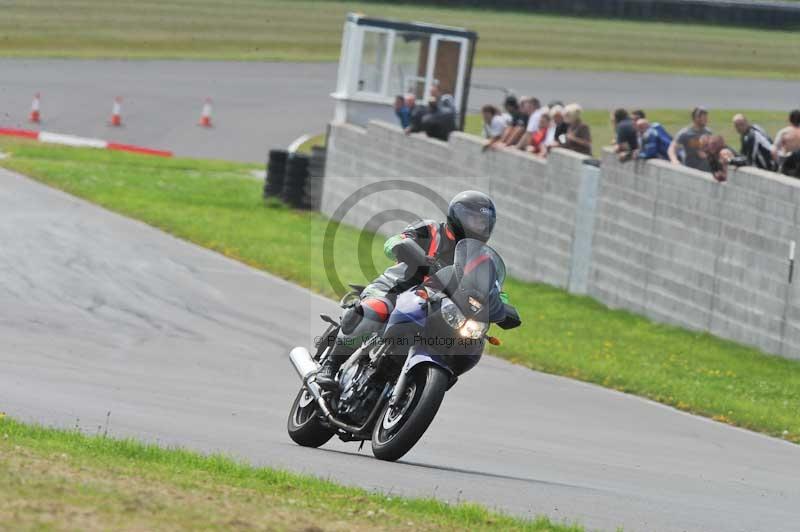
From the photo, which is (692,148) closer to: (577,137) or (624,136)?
(624,136)

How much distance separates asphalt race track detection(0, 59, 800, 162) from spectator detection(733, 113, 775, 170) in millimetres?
19180

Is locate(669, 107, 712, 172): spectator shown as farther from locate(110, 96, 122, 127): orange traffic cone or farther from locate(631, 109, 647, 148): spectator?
locate(110, 96, 122, 127): orange traffic cone

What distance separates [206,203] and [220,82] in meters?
18.6

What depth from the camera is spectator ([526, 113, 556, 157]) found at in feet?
71.8

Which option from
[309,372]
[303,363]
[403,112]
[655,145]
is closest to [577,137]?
[655,145]

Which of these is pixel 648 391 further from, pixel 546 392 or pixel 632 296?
pixel 632 296

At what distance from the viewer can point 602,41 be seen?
4866cm

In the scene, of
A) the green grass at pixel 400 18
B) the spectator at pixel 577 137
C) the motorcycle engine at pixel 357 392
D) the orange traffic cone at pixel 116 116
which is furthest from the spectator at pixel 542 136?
the orange traffic cone at pixel 116 116

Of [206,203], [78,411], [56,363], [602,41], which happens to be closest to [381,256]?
[206,203]

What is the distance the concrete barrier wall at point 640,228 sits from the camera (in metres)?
16.4

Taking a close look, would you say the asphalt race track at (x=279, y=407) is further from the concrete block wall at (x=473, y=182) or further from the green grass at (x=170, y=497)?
the concrete block wall at (x=473, y=182)

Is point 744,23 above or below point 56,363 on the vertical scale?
above

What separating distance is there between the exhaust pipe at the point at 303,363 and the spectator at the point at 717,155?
8.52 m

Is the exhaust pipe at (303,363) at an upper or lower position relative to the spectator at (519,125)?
lower
